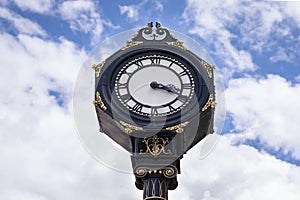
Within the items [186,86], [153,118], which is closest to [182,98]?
[186,86]

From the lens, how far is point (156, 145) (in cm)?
1265

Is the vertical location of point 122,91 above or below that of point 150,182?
above

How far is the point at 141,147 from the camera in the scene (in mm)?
12711

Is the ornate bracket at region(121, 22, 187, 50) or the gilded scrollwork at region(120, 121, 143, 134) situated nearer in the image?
the gilded scrollwork at region(120, 121, 143, 134)

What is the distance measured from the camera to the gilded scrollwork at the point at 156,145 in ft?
41.3

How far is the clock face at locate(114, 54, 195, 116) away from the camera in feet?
42.7

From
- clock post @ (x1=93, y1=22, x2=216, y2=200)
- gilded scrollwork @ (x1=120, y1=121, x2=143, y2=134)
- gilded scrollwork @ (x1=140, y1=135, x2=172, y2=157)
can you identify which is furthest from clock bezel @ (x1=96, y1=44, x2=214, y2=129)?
gilded scrollwork @ (x1=140, y1=135, x2=172, y2=157)

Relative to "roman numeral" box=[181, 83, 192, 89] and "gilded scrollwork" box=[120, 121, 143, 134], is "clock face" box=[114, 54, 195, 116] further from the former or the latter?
"gilded scrollwork" box=[120, 121, 143, 134]

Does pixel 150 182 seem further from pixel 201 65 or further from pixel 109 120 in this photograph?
pixel 201 65

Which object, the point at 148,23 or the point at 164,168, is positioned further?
the point at 148,23

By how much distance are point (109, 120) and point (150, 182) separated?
125 cm

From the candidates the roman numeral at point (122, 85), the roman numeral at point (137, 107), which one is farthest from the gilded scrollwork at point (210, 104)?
the roman numeral at point (122, 85)

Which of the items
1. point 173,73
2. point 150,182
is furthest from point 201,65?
point 150,182

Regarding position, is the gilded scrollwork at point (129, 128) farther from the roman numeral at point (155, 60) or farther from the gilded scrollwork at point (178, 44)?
the gilded scrollwork at point (178, 44)
